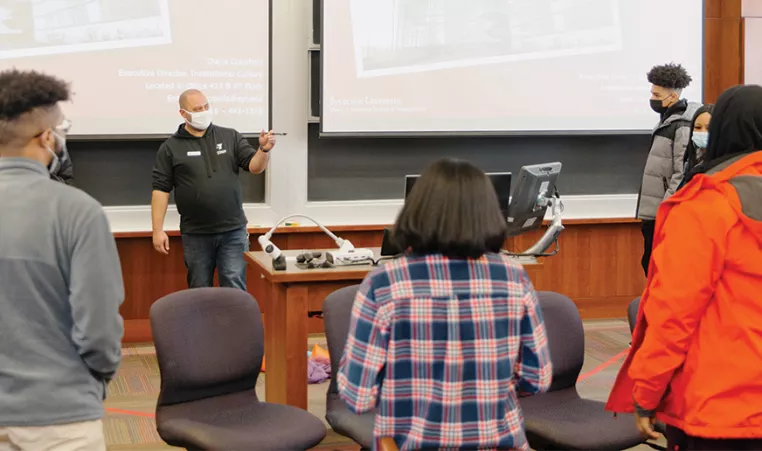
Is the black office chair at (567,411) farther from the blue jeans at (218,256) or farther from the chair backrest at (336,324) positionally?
the blue jeans at (218,256)

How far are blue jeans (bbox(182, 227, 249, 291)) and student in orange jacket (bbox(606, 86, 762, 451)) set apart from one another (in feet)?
10.7

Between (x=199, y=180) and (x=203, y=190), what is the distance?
0.20 feet

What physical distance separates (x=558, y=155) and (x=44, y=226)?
5215 mm

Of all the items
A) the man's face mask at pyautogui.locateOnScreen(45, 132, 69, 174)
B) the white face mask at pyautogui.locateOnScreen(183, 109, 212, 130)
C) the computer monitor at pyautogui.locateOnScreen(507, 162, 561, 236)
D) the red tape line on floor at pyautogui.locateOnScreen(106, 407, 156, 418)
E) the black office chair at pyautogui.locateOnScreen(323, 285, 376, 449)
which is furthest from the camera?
the white face mask at pyautogui.locateOnScreen(183, 109, 212, 130)

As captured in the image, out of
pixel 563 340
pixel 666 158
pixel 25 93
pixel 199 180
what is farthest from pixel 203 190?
pixel 25 93

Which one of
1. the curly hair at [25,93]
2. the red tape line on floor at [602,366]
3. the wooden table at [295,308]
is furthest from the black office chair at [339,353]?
the red tape line on floor at [602,366]

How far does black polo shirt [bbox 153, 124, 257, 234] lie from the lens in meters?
5.25

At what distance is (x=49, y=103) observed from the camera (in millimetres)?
2082

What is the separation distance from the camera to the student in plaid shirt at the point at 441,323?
6.78 ft

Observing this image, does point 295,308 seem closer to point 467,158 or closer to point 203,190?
point 203,190

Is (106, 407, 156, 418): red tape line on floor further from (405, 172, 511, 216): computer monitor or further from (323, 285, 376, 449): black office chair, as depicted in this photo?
(405, 172, 511, 216): computer monitor

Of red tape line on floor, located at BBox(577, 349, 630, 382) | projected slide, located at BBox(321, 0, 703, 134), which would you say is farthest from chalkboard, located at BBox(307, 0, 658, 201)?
red tape line on floor, located at BBox(577, 349, 630, 382)

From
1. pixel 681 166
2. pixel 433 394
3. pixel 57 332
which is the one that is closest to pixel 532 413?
pixel 433 394

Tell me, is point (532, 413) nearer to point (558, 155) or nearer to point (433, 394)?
point (433, 394)
